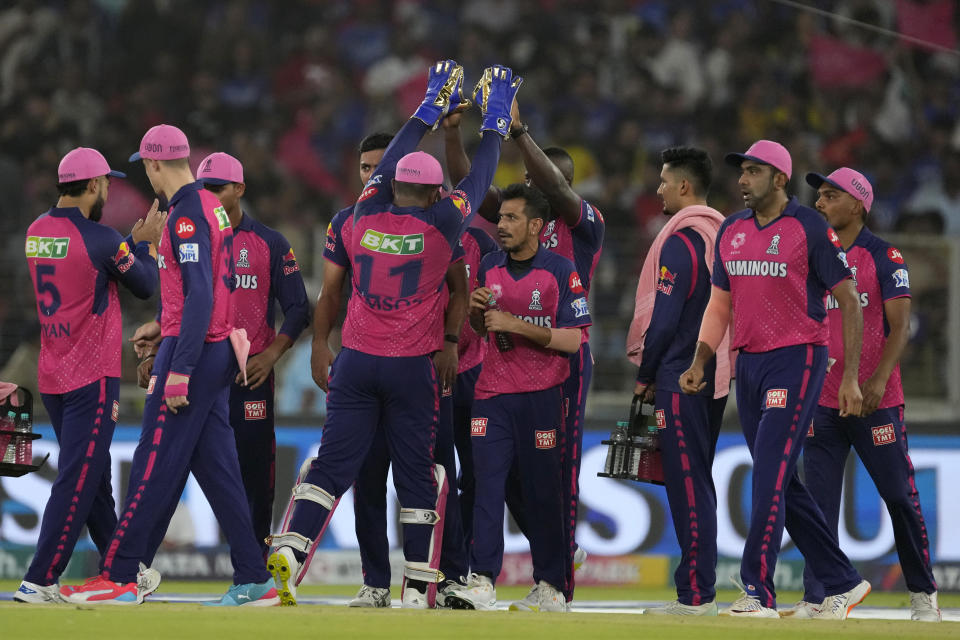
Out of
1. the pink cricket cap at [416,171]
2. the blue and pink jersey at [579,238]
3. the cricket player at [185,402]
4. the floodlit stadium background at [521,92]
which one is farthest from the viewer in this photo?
the floodlit stadium background at [521,92]

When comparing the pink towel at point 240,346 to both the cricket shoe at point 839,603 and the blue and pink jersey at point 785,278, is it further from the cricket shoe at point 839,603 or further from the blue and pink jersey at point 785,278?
the cricket shoe at point 839,603

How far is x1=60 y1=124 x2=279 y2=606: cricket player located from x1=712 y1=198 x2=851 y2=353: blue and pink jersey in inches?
114

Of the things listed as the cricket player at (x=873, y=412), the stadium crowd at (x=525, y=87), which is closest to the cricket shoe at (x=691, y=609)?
the cricket player at (x=873, y=412)

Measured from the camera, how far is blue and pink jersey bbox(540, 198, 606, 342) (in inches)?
344

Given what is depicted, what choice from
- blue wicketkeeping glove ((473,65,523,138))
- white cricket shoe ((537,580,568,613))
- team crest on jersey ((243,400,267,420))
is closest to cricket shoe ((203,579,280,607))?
team crest on jersey ((243,400,267,420))

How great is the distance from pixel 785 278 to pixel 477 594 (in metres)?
2.51

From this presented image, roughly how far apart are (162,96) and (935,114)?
967 centimetres

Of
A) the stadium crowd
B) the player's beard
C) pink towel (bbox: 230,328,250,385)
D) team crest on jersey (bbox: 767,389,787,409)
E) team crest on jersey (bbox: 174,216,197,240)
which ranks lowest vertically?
team crest on jersey (bbox: 767,389,787,409)

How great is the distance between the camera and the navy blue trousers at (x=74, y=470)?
25.8 feet

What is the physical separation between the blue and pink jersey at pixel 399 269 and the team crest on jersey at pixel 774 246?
1.71 meters

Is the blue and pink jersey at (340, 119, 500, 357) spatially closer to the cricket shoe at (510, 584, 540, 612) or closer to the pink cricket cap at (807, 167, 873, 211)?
the cricket shoe at (510, 584, 540, 612)

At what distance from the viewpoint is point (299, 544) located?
7.23 m

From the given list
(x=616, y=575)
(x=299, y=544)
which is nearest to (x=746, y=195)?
(x=299, y=544)

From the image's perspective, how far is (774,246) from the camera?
7809 millimetres
